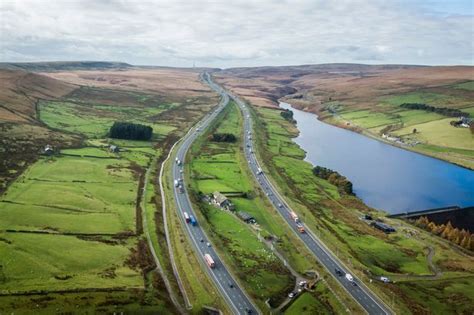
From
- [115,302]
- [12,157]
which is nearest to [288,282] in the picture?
[115,302]

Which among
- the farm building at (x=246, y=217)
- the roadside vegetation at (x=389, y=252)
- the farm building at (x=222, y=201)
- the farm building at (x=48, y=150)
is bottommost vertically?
the roadside vegetation at (x=389, y=252)

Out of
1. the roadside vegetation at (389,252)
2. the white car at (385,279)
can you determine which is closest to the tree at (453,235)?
the roadside vegetation at (389,252)

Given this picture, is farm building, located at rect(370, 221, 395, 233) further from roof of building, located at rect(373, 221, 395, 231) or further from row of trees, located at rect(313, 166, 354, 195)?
row of trees, located at rect(313, 166, 354, 195)

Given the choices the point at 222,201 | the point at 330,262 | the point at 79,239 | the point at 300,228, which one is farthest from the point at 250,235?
the point at 79,239

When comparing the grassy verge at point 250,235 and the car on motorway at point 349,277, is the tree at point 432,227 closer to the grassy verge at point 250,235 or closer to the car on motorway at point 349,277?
the grassy verge at point 250,235

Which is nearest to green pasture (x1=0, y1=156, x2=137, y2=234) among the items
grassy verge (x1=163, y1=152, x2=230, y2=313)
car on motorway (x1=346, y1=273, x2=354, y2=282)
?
grassy verge (x1=163, y1=152, x2=230, y2=313)

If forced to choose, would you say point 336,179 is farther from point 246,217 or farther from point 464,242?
point 464,242
